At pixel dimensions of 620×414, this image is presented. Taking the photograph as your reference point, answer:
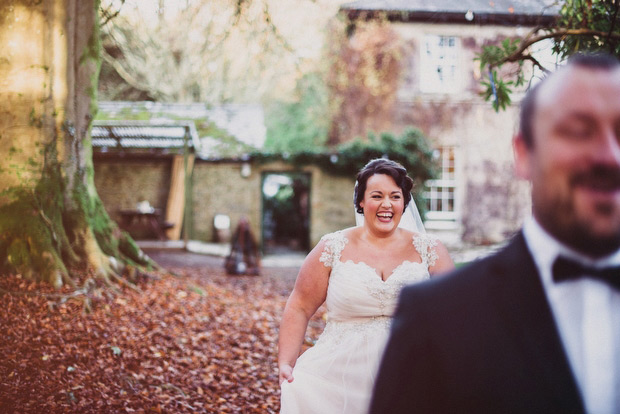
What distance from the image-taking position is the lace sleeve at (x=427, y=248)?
329cm

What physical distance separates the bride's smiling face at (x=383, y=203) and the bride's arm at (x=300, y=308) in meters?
0.38

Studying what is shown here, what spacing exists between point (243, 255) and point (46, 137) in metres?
7.72

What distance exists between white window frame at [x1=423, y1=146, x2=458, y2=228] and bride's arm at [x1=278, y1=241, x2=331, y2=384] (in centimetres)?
1737

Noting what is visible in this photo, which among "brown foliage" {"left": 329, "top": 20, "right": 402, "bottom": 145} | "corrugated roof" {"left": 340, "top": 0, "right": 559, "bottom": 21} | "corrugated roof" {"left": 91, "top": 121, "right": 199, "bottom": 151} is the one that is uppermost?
"corrugated roof" {"left": 340, "top": 0, "right": 559, "bottom": 21}

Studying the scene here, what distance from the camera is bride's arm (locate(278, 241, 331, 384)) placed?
303 cm

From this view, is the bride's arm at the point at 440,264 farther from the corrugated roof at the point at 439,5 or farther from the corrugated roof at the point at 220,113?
the corrugated roof at the point at 439,5

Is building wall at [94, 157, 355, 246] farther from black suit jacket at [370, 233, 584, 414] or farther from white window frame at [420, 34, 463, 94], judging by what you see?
black suit jacket at [370, 233, 584, 414]

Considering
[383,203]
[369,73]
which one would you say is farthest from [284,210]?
[383,203]

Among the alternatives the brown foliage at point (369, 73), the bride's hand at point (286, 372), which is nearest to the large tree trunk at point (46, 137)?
the bride's hand at point (286, 372)

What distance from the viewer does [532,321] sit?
104 centimetres

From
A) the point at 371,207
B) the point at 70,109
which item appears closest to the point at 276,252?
the point at 70,109

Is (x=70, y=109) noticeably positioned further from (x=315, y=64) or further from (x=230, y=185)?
(x=315, y=64)

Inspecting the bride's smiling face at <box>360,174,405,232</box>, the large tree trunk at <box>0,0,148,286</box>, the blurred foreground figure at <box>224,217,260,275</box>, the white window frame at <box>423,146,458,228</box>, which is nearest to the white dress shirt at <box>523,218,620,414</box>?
the bride's smiling face at <box>360,174,405,232</box>

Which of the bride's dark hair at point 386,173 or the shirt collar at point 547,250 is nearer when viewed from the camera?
the shirt collar at point 547,250
